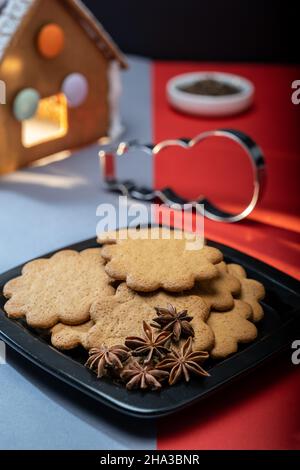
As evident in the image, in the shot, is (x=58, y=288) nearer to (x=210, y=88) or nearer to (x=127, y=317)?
(x=127, y=317)

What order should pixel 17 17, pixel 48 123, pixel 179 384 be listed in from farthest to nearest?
1. pixel 48 123
2. pixel 17 17
3. pixel 179 384


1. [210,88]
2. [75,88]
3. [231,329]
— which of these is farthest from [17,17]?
[231,329]

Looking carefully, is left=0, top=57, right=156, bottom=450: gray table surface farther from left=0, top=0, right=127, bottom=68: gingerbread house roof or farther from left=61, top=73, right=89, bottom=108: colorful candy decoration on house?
left=0, top=0, right=127, bottom=68: gingerbread house roof

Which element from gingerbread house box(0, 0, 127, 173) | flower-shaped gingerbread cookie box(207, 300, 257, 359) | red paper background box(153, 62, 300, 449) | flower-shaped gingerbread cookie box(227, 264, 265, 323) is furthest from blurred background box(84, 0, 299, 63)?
flower-shaped gingerbread cookie box(207, 300, 257, 359)

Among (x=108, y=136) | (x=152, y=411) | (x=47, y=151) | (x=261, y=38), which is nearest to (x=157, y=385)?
(x=152, y=411)

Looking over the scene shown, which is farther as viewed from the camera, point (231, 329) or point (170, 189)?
point (170, 189)

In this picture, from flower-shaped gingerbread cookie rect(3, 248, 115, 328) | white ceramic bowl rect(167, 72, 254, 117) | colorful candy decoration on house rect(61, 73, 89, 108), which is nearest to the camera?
flower-shaped gingerbread cookie rect(3, 248, 115, 328)

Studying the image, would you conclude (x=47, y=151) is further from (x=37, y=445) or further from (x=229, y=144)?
(x=37, y=445)

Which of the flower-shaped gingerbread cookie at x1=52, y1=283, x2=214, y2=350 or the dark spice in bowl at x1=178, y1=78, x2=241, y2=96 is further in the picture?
the dark spice in bowl at x1=178, y1=78, x2=241, y2=96
